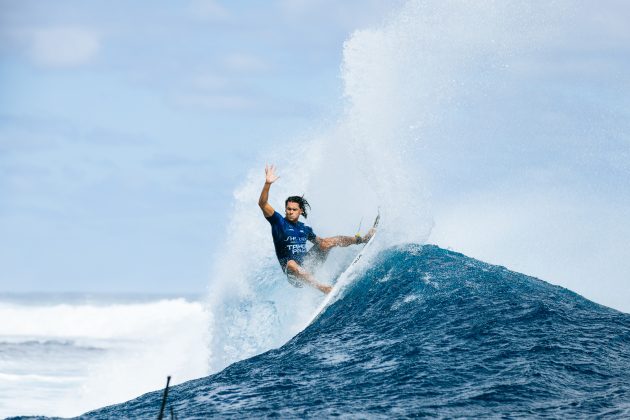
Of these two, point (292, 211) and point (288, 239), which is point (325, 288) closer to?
point (288, 239)

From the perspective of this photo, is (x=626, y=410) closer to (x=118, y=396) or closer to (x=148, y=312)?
(x=118, y=396)

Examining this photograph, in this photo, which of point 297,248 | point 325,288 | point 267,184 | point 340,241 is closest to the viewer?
point 267,184

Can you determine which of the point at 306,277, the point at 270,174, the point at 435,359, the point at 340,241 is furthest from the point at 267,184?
the point at 435,359

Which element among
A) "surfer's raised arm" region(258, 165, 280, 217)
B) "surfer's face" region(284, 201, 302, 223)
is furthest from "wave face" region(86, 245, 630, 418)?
"surfer's raised arm" region(258, 165, 280, 217)

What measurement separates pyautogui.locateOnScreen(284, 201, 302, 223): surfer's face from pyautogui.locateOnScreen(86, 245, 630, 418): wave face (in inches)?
60.3

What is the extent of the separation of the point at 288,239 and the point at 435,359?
4014 mm

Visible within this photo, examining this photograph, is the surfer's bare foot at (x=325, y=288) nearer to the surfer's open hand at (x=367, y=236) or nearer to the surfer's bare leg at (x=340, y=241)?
the surfer's bare leg at (x=340, y=241)

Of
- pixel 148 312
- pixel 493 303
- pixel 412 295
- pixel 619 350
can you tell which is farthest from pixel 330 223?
pixel 148 312

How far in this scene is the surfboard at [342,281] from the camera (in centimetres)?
1405

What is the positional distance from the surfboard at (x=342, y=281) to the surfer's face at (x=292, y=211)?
1308mm

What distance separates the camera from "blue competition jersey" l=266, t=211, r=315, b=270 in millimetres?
14281

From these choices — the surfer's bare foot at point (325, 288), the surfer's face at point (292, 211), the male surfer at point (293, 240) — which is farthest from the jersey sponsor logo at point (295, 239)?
the surfer's bare foot at point (325, 288)

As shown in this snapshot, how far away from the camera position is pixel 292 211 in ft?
47.2

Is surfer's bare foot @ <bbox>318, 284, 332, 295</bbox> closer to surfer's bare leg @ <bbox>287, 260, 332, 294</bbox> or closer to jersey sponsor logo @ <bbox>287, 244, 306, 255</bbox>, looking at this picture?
surfer's bare leg @ <bbox>287, 260, 332, 294</bbox>
